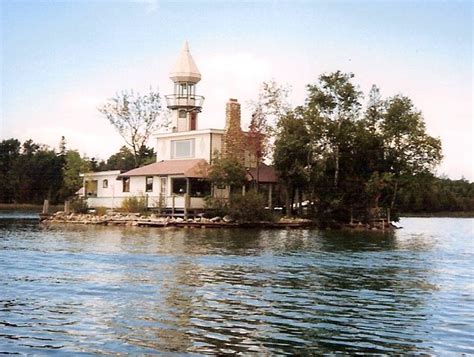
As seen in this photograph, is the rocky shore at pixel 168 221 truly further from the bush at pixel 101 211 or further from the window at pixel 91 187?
the window at pixel 91 187

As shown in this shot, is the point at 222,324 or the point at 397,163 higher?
the point at 397,163

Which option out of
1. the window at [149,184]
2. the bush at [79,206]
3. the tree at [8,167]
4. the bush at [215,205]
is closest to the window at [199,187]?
the bush at [215,205]

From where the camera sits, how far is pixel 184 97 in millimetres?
63281

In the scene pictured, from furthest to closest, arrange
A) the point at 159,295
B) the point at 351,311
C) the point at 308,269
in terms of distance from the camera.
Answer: the point at 308,269
the point at 159,295
the point at 351,311

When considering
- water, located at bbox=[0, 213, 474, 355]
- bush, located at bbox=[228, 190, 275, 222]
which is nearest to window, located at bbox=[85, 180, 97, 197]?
bush, located at bbox=[228, 190, 275, 222]

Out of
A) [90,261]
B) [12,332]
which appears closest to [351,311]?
[12,332]

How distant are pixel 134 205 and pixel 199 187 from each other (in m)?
5.71

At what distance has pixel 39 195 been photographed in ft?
331

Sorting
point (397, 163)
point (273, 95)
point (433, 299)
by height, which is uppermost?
point (273, 95)

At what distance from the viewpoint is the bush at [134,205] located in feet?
184

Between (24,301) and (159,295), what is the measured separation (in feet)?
11.2

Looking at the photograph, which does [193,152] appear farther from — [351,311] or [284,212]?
[351,311]

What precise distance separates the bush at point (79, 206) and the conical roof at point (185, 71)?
14487 millimetres

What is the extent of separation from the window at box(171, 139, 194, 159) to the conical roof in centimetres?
662
